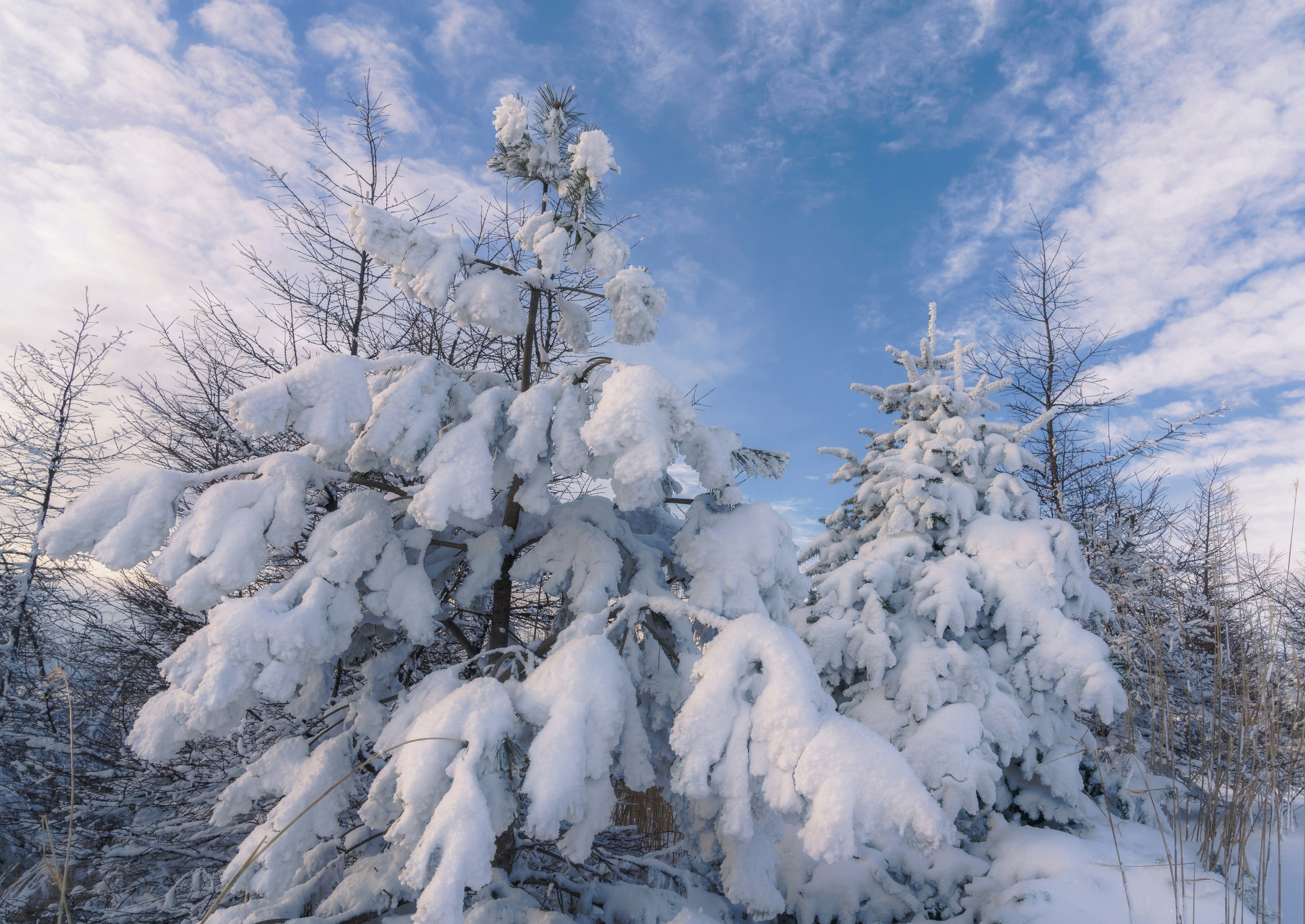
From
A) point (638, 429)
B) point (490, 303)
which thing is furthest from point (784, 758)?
point (490, 303)

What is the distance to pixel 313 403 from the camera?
9.69 feet

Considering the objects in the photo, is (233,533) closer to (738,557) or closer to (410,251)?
(410,251)

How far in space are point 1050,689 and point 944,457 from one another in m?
2.44

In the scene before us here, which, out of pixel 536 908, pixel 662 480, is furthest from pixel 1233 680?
pixel 536 908

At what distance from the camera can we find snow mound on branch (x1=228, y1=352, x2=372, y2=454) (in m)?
2.78

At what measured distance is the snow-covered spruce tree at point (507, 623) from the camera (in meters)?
2.39

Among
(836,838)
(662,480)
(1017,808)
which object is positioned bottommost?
(1017,808)

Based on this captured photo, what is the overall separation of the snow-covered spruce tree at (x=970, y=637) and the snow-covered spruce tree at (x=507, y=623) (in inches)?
83.8

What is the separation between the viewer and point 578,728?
2.52m

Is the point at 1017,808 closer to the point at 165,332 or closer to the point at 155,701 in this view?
the point at 155,701

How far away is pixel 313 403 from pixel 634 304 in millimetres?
1839

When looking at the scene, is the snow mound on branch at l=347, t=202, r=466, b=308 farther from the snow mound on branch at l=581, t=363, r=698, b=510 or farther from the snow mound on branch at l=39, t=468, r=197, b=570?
the snow mound on branch at l=39, t=468, r=197, b=570

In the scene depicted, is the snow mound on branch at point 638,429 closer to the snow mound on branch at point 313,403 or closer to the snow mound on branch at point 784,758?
the snow mound on branch at point 784,758

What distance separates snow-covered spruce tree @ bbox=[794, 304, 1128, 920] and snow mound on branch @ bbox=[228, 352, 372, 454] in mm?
4533
